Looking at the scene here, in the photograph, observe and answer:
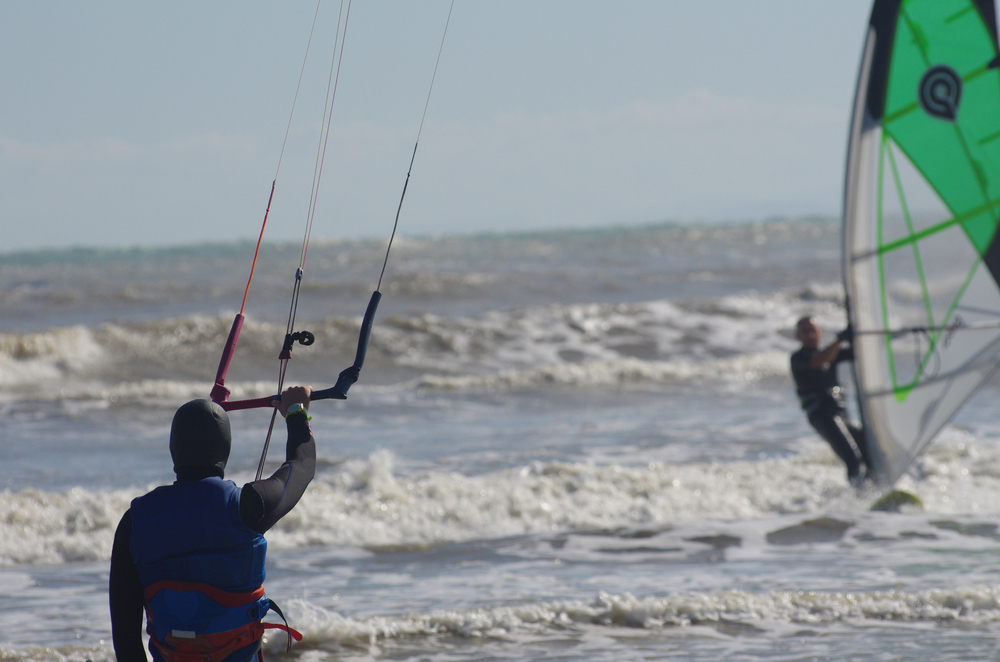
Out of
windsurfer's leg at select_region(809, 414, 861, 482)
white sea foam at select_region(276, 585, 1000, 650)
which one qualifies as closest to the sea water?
white sea foam at select_region(276, 585, 1000, 650)

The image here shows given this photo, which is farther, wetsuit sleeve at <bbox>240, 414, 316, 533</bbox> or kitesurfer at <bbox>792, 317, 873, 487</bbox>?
kitesurfer at <bbox>792, 317, 873, 487</bbox>

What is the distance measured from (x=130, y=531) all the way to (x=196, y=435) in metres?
0.28

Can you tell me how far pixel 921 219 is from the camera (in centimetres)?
674

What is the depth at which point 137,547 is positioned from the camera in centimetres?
225

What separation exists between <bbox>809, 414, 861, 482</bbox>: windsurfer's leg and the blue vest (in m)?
5.44

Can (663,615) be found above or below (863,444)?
below

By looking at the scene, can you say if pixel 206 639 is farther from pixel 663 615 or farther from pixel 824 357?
pixel 824 357

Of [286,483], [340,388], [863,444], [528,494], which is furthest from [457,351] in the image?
[286,483]

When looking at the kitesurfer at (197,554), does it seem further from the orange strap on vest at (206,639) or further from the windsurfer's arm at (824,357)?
the windsurfer's arm at (824,357)

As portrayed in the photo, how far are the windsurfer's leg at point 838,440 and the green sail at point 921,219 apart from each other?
6.9 inches

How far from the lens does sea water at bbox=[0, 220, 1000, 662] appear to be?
4562 millimetres

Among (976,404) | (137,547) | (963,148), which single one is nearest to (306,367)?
(976,404)

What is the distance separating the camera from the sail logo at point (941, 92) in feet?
21.4

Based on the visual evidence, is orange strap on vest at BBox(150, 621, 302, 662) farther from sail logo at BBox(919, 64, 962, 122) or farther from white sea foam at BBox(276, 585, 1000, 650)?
sail logo at BBox(919, 64, 962, 122)
